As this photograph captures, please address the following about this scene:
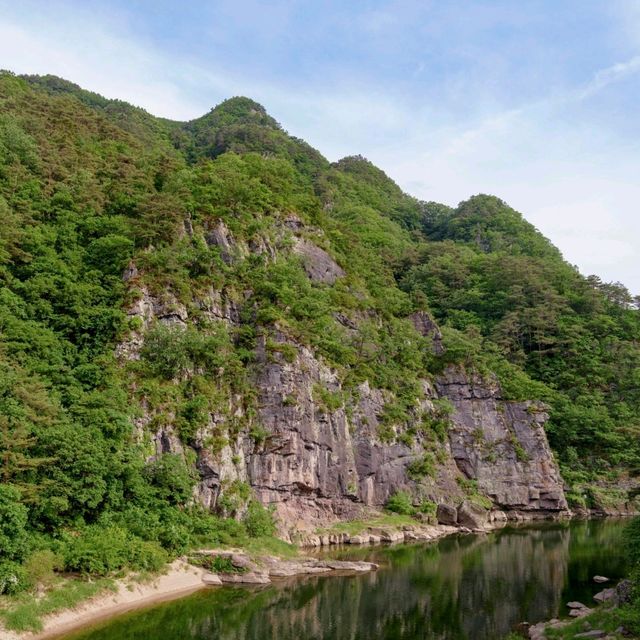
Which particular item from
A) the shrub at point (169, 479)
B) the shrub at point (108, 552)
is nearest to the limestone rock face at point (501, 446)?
the shrub at point (169, 479)

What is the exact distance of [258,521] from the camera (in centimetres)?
3609

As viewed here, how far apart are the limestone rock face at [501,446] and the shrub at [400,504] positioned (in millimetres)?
11027

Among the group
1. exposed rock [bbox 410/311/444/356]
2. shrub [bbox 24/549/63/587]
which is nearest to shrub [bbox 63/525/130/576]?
shrub [bbox 24/549/63/587]

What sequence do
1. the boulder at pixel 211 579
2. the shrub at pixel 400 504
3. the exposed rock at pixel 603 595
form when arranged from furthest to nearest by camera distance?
1. the shrub at pixel 400 504
2. the boulder at pixel 211 579
3. the exposed rock at pixel 603 595

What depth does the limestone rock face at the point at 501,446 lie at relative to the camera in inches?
2243

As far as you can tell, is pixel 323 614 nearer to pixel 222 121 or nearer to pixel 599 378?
pixel 599 378

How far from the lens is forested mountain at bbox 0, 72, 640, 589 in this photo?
28.8 metres

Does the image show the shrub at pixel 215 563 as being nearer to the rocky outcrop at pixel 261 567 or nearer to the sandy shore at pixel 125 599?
the rocky outcrop at pixel 261 567

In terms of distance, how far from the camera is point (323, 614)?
2405 centimetres

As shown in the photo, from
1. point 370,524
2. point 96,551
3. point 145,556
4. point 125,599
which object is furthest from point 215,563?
point 370,524

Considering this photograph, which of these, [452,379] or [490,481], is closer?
[490,481]

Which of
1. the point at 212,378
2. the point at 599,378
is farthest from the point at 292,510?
the point at 599,378

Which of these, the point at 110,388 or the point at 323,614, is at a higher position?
the point at 110,388

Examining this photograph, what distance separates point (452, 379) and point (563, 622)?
135 ft
